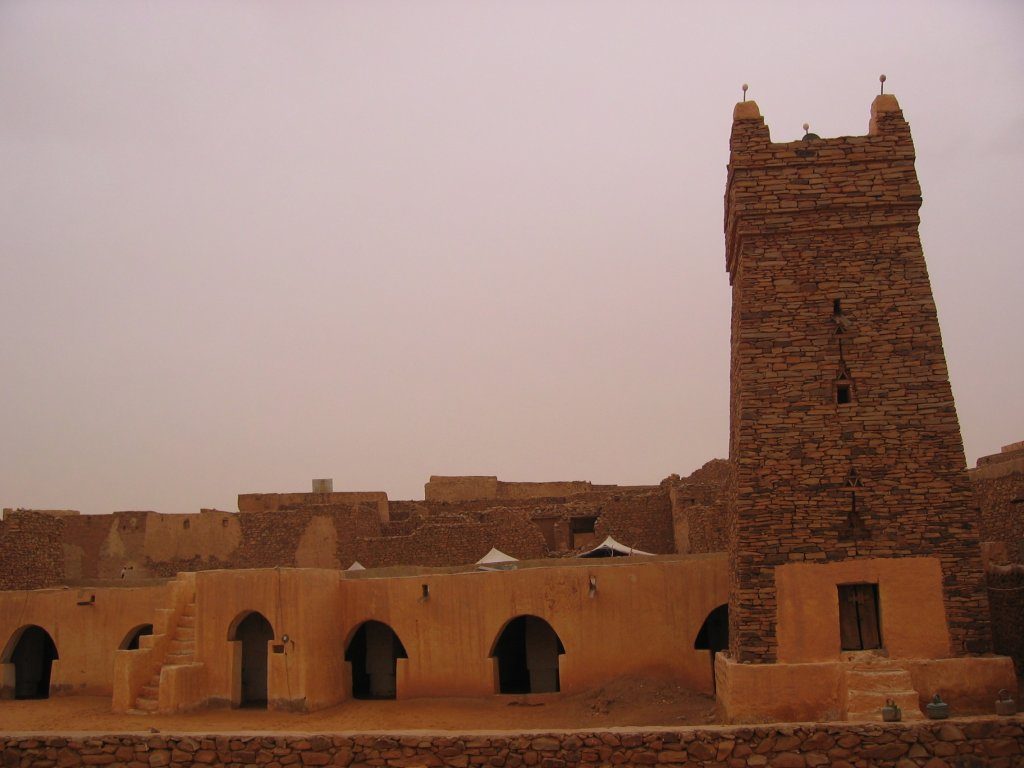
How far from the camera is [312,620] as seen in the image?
16.7m

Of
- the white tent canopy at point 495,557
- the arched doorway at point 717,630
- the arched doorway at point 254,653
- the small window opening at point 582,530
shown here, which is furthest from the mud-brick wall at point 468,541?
the arched doorway at point 717,630

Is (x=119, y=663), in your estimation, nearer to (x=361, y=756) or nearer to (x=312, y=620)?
(x=312, y=620)

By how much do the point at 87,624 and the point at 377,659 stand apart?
19.3ft

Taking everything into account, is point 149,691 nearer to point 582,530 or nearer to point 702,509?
point 702,509

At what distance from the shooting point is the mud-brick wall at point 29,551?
22.4 meters

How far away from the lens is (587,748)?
A: 37.3 ft

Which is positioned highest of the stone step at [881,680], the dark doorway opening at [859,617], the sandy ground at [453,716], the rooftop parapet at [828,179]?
the rooftop parapet at [828,179]

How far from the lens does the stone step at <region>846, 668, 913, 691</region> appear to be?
11336 mm

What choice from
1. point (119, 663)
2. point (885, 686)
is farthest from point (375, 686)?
point (885, 686)

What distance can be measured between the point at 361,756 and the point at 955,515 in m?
8.08

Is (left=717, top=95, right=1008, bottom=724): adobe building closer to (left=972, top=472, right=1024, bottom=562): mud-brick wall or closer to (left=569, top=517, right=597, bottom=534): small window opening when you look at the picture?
(left=972, top=472, right=1024, bottom=562): mud-brick wall

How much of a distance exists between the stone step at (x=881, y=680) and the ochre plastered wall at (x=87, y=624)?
42.3 feet

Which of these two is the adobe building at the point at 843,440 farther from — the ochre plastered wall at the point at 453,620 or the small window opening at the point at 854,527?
the ochre plastered wall at the point at 453,620

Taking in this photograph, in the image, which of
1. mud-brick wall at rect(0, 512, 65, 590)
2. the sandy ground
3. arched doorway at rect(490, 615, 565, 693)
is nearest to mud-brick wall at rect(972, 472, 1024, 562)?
the sandy ground
